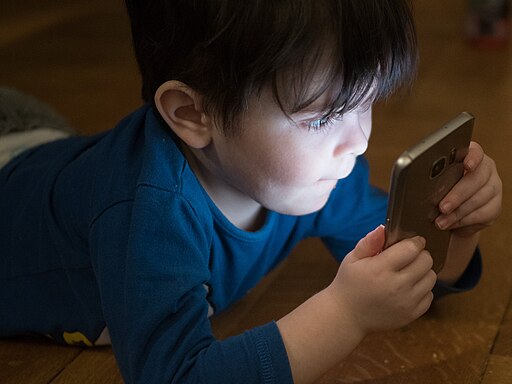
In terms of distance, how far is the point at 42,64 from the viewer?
171cm

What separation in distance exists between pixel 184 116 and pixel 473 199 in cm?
25

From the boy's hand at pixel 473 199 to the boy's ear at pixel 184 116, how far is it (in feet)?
0.64

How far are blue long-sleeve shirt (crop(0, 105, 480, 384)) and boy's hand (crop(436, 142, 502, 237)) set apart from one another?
0.09m

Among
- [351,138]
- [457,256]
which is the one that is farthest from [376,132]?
[351,138]

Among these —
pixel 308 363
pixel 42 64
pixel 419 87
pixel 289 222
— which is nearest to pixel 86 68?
pixel 42 64

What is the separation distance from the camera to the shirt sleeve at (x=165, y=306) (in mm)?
620

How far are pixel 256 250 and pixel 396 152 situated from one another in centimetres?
44

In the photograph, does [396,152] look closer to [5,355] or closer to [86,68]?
[5,355]

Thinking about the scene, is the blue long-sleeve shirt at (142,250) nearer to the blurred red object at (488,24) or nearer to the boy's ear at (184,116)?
the boy's ear at (184,116)

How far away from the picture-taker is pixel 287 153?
0.67m

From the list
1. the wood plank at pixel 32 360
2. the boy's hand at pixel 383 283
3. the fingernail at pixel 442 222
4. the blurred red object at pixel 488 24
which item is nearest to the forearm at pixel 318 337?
the boy's hand at pixel 383 283

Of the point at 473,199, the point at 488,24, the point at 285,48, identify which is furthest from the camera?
the point at 488,24

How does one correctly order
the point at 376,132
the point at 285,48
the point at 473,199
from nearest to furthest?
1. the point at 285,48
2. the point at 473,199
3. the point at 376,132

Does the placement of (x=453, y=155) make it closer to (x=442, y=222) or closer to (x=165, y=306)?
(x=442, y=222)
